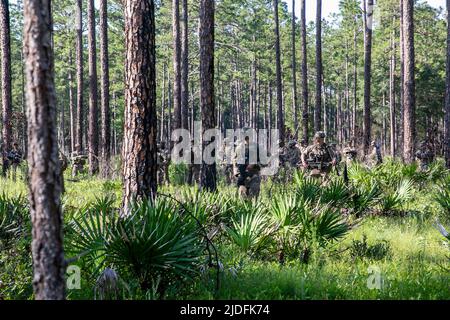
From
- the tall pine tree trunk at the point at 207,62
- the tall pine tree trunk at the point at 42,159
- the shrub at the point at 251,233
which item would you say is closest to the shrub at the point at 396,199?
the tall pine tree trunk at the point at 207,62

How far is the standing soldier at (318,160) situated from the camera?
1341cm

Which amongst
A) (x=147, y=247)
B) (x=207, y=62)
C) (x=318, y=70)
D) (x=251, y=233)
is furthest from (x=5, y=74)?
(x=147, y=247)

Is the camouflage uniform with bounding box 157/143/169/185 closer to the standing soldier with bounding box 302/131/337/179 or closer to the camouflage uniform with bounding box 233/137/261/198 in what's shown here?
the camouflage uniform with bounding box 233/137/261/198

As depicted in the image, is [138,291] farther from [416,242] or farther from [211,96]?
[211,96]

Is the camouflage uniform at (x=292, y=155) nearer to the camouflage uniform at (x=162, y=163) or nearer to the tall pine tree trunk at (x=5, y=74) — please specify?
the camouflage uniform at (x=162, y=163)

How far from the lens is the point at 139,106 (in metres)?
7.36

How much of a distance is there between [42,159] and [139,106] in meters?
4.44

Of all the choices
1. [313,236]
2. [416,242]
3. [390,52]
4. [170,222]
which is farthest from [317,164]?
[390,52]

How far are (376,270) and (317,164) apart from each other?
725 cm

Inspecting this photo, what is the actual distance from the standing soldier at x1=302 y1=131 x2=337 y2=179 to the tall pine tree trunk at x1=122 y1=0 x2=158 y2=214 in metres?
6.97

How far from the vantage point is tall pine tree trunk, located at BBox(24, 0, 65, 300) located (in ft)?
9.83

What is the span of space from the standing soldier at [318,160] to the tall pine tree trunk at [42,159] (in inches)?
428

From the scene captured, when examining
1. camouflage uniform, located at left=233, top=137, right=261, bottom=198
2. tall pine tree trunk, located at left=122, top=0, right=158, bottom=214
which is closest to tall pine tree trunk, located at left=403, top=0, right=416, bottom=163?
camouflage uniform, located at left=233, top=137, right=261, bottom=198
